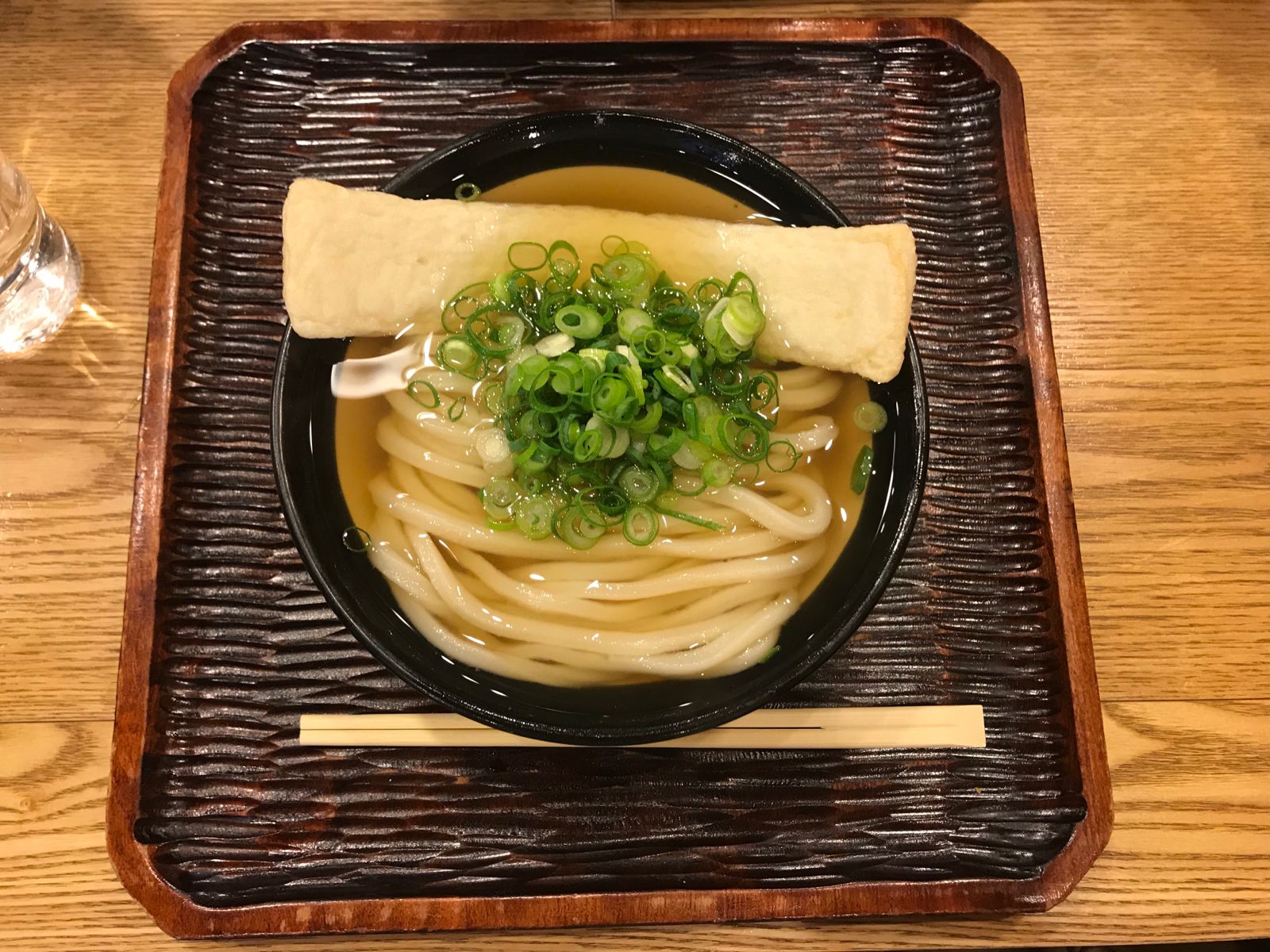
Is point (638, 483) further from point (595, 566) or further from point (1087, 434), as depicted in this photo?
point (1087, 434)

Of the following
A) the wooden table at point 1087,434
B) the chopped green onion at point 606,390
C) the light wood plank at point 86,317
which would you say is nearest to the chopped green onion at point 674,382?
the chopped green onion at point 606,390

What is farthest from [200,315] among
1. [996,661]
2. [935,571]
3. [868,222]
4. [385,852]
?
[996,661]

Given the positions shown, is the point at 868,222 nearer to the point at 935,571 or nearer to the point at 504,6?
the point at 935,571

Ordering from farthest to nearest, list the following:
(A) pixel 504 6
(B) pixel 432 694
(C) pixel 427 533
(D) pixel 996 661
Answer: (A) pixel 504 6 < (D) pixel 996 661 < (C) pixel 427 533 < (B) pixel 432 694

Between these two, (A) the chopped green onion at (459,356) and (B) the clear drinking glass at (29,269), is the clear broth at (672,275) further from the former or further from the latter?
(B) the clear drinking glass at (29,269)

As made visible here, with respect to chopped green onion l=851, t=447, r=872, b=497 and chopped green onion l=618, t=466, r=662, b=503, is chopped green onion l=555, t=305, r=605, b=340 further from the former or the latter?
chopped green onion l=851, t=447, r=872, b=497

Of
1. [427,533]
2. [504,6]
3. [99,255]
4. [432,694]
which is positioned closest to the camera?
[432,694]

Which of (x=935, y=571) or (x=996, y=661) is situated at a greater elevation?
(x=935, y=571)
